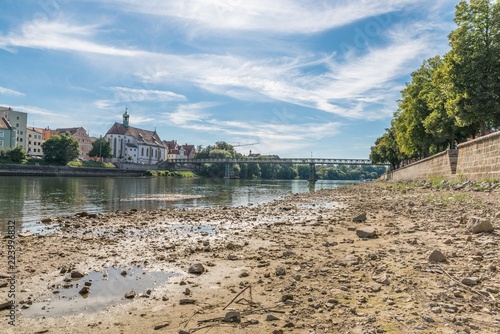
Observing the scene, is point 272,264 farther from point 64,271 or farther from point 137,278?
point 64,271

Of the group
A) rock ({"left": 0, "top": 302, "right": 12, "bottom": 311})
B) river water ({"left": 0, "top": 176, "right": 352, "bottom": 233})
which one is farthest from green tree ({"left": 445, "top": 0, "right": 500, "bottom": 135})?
rock ({"left": 0, "top": 302, "right": 12, "bottom": 311})

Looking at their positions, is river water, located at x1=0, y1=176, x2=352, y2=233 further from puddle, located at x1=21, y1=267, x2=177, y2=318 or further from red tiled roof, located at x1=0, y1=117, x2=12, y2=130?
red tiled roof, located at x1=0, y1=117, x2=12, y2=130

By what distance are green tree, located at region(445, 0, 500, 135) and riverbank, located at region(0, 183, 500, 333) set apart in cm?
2531

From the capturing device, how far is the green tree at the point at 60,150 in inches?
4892

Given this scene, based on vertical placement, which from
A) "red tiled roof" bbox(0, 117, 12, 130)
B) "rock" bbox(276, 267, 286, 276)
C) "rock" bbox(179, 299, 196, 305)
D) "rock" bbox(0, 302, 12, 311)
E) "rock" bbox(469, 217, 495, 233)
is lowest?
"rock" bbox(0, 302, 12, 311)

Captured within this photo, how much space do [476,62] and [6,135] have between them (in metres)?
151

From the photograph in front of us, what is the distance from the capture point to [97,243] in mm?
12820

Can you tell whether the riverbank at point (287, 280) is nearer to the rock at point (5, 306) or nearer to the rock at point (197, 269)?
the rock at point (197, 269)

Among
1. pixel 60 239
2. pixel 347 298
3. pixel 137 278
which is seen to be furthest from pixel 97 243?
pixel 347 298

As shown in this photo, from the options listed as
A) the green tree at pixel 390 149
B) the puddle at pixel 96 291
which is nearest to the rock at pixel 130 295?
the puddle at pixel 96 291

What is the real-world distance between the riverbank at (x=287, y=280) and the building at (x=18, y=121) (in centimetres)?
16300

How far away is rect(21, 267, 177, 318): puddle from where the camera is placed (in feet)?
22.1

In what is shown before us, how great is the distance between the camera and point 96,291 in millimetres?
7711

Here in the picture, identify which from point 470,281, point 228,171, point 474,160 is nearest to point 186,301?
point 470,281
